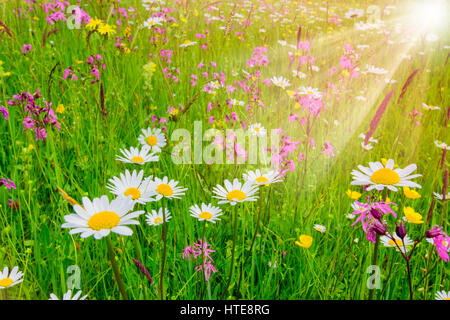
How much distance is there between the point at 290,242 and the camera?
145 centimetres

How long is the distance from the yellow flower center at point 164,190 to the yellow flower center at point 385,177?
64 cm

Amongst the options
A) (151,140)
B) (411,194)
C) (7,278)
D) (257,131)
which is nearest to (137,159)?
(151,140)

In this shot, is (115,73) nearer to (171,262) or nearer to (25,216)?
(25,216)

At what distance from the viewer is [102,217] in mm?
762

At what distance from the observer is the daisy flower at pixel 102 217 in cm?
72

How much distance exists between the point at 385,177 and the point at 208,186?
2.77 feet

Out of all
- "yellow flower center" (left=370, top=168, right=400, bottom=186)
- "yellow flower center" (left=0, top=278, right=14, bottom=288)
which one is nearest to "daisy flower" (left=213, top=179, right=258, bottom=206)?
"yellow flower center" (left=370, top=168, right=400, bottom=186)

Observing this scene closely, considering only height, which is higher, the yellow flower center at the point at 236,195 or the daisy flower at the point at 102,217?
the daisy flower at the point at 102,217

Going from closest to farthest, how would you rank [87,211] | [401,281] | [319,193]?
1. [87,211]
2. [401,281]
3. [319,193]

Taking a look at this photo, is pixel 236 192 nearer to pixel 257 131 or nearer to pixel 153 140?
pixel 153 140

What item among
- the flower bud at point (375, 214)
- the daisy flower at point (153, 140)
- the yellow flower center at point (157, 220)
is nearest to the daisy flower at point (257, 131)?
the daisy flower at point (153, 140)

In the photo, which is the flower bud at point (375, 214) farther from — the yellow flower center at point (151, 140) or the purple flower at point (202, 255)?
the yellow flower center at point (151, 140)

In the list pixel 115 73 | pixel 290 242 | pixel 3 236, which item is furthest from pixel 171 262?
pixel 115 73

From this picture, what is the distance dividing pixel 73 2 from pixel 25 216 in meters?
3.50
